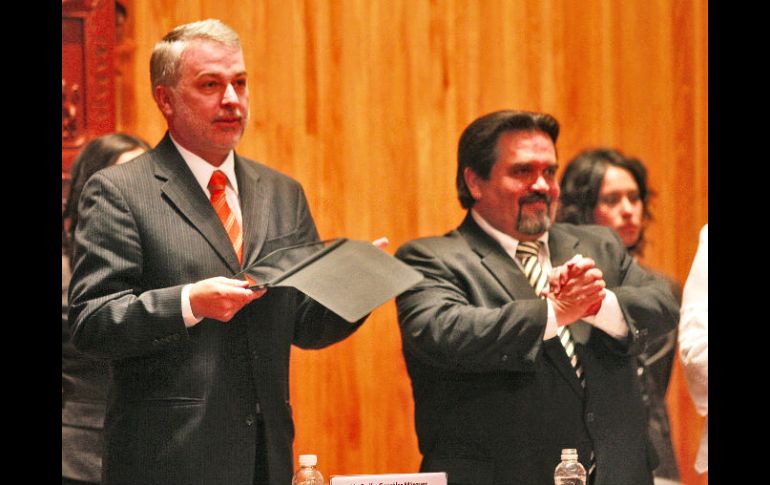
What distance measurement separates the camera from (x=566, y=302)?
3902 mm

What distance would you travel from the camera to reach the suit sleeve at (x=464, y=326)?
3.82m

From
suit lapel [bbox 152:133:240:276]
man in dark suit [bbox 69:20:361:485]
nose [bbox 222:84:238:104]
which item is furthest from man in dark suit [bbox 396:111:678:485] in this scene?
nose [bbox 222:84:238:104]

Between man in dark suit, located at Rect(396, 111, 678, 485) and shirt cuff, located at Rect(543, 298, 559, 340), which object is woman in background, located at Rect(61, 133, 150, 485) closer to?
man in dark suit, located at Rect(396, 111, 678, 485)

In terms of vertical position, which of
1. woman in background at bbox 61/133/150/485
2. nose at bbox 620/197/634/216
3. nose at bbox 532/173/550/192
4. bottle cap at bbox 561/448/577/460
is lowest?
bottle cap at bbox 561/448/577/460

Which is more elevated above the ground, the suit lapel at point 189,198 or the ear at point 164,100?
the ear at point 164,100

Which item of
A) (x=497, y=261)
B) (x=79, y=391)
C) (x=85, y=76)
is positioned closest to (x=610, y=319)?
(x=497, y=261)

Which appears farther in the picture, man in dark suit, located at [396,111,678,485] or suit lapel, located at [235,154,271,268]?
man in dark suit, located at [396,111,678,485]

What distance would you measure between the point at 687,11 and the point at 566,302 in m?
1.25

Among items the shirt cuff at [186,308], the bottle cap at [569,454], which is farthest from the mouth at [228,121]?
the bottle cap at [569,454]

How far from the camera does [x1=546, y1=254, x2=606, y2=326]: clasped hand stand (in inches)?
153

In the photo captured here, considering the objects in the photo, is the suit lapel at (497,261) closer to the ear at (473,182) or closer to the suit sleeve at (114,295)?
the ear at (473,182)

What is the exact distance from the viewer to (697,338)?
4.27 m

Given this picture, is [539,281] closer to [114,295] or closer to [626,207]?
[626,207]
